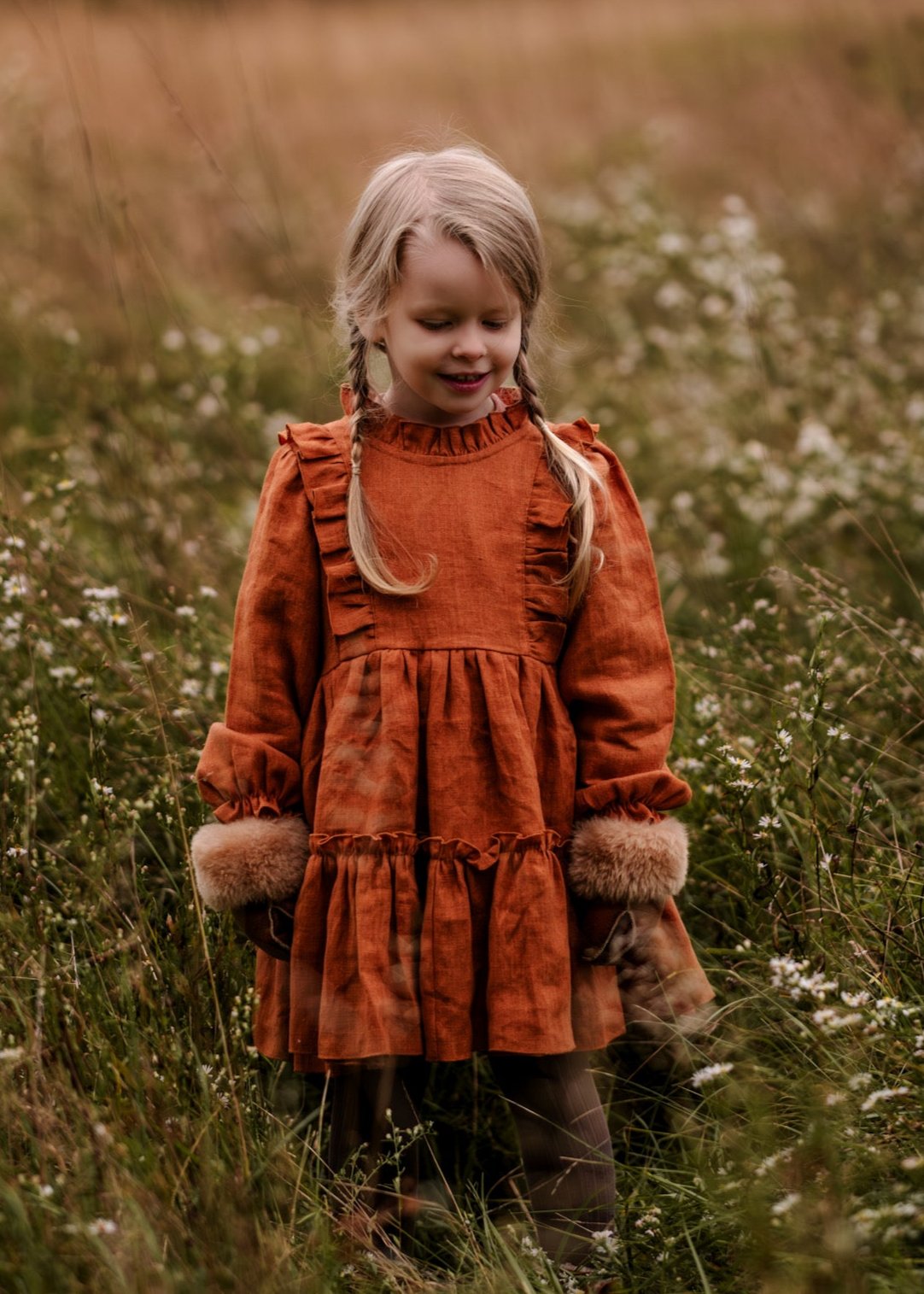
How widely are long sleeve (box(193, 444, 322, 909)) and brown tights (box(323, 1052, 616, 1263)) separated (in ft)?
1.39

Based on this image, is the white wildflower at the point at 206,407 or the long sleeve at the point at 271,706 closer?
the long sleeve at the point at 271,706

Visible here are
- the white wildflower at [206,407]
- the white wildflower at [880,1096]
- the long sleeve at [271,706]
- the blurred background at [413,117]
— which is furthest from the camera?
the blurred background at [413,117]

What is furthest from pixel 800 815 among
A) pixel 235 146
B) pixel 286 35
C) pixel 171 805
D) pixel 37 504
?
pixel 286 35

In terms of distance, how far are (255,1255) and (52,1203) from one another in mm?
341

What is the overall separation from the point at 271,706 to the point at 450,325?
0.75m

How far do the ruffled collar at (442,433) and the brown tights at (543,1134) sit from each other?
111 centimetres

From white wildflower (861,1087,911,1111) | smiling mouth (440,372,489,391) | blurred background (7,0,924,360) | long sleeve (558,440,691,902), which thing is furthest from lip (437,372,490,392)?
blurred background (7,0,924,360)

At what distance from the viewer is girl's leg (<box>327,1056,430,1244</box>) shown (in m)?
2.36

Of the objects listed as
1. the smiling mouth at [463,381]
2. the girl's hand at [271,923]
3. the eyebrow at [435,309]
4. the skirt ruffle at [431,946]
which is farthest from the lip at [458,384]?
the girl's hand at [271,923]

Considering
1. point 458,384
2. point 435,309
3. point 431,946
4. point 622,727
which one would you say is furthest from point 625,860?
point 435,309

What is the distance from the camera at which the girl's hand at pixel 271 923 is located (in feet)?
7.99

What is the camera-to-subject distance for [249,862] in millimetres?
2371

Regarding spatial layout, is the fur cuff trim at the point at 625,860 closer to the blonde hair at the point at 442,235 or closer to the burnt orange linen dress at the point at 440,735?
the burnt orange linen dress at the point at 440,735

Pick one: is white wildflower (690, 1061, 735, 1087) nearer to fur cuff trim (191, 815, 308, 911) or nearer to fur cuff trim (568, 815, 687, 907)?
fur cuff trim (568, 815, 687, 907)
